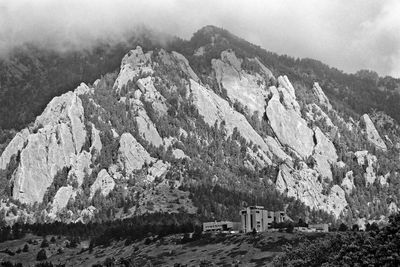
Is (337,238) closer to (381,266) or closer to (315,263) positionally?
(315,263)

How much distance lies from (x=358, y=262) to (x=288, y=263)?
38180 millimetres

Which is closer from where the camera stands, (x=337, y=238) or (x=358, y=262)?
(x=358, y=262)

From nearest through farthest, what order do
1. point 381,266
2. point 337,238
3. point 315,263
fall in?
point 381,266, point 315,263, point 337,238

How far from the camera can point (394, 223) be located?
167 m

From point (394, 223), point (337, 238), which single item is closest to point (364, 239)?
point (394, 223)

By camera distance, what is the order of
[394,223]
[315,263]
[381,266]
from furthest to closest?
[315,263]
[394,223]
[381,266]

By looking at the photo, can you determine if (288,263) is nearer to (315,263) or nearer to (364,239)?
(315,263)

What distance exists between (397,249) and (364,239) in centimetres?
1946

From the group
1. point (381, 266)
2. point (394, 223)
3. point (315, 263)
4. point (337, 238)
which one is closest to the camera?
point (381, 266)

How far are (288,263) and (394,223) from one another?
37.6 m

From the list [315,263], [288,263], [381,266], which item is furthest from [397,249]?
[288,263]

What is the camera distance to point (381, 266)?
494ft

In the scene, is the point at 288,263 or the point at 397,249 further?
the point at 288,263

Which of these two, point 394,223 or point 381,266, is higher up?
point 394,223
